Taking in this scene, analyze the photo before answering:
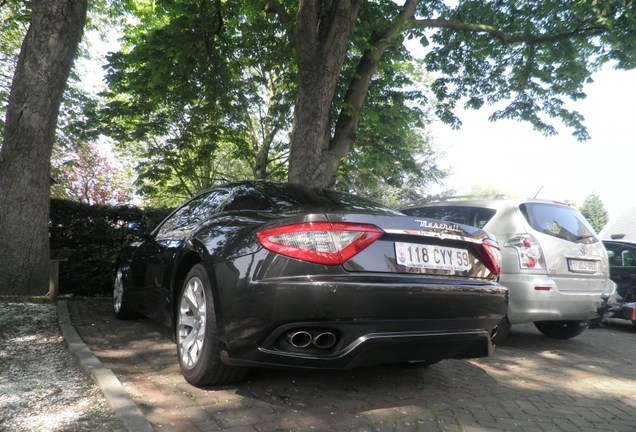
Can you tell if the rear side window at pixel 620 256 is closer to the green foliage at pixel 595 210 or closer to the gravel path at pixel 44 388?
the gravel path at pixel 44 388

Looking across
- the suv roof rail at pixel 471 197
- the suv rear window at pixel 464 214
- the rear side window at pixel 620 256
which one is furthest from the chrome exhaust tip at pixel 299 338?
the rear side window at pixel 620 256

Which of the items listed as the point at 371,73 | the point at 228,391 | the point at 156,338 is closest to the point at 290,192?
the point at 228,391

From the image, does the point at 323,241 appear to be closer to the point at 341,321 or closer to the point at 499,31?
the point at 341,321

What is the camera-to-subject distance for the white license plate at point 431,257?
10.3 ft

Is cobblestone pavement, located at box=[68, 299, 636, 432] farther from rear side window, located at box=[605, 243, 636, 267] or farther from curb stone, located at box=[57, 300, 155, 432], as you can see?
rear side window, located at box=[605, 243, 636, 267]

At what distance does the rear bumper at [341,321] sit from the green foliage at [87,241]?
6.04 metres

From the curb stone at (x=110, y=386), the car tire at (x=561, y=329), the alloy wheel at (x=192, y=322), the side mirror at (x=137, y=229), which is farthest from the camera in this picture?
the car tire at (x=561, y=329)

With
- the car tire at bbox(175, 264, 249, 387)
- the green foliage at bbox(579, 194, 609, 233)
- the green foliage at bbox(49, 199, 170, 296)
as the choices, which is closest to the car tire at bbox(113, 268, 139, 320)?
the car tire at bbox(175, 264, 249, 387)

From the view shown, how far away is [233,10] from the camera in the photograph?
12320 mm

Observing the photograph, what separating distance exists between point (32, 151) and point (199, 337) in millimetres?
5078

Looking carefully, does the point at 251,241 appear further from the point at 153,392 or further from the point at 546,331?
the point at 546,331

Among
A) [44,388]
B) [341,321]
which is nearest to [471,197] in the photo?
[341,321]

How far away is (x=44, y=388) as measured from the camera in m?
3.40

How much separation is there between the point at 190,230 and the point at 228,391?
1333mm
